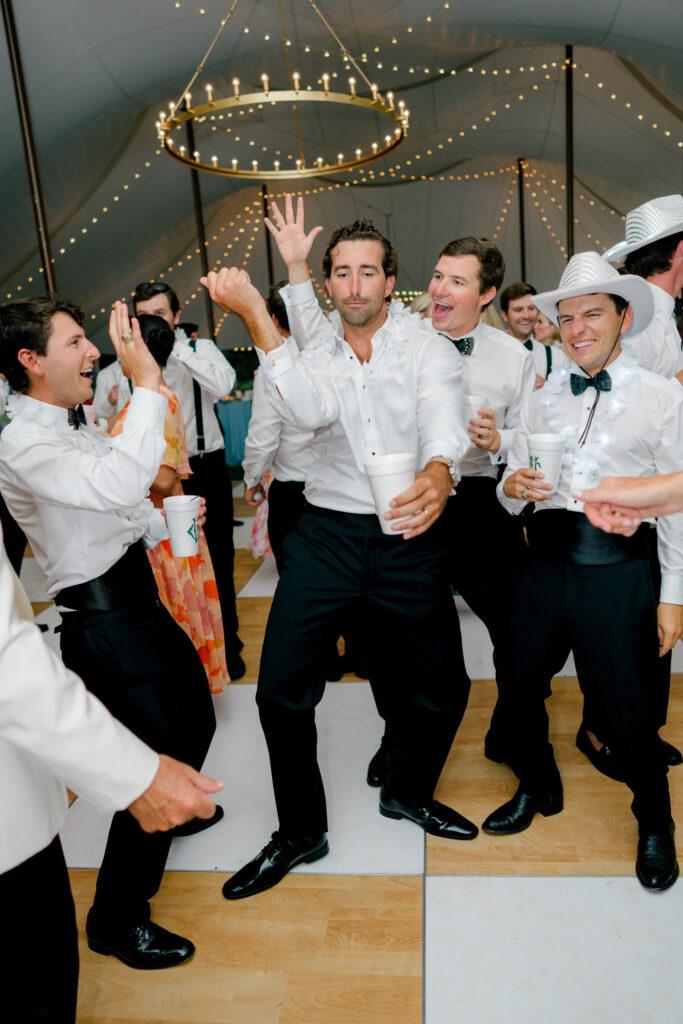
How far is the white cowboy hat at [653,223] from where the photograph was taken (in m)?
2.39

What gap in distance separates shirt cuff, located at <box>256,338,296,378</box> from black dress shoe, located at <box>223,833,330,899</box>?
1194 millimetres

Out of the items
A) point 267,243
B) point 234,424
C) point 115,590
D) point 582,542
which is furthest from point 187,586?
point 267,243

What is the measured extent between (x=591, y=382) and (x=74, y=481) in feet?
4.08

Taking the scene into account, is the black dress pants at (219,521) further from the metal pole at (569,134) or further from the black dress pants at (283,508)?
the metal pole at (569,134)

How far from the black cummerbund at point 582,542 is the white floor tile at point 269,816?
88 cm

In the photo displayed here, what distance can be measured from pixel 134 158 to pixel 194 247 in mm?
2667

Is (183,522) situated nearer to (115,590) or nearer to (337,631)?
(115,590)

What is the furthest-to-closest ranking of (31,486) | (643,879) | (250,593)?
(250,593) → (643,879) → (31,486)

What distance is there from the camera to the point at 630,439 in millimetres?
1823

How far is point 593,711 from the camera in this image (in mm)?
1928

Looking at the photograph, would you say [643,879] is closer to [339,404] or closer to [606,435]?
[606,435]

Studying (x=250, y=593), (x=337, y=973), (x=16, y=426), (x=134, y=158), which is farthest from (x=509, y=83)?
(x=337, y=973)

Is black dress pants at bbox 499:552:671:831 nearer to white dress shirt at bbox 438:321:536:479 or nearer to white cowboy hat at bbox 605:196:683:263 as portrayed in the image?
white dress shirt at bbox 438:321:536:479

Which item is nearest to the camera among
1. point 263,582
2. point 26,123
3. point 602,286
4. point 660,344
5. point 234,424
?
point 602,286
